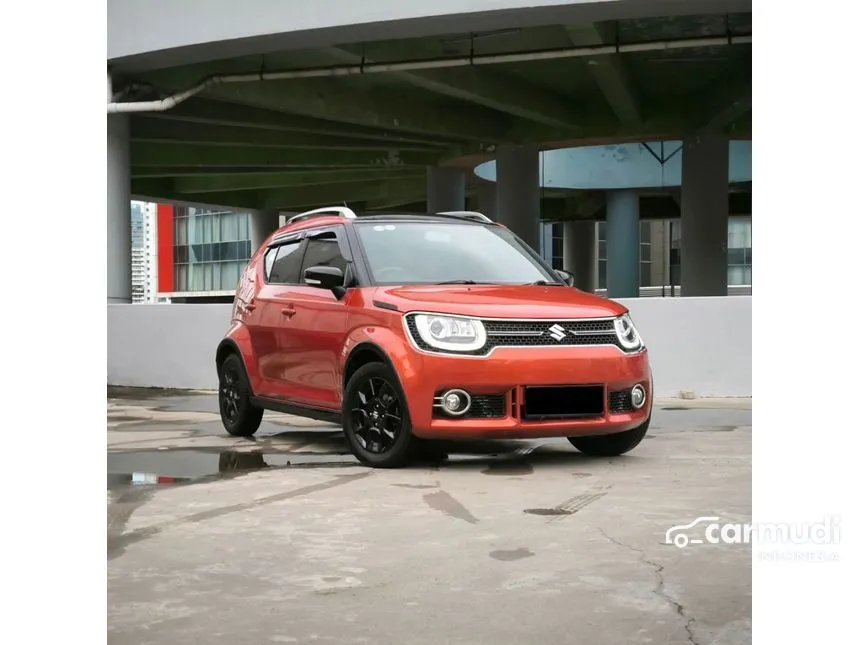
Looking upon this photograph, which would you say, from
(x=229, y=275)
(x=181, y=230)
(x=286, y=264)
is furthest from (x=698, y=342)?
(x=181, y=230)

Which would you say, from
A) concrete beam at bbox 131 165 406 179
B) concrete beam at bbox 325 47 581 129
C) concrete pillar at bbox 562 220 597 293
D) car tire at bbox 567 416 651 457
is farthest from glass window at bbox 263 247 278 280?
concrete pillar at bbox 562 220 597 293

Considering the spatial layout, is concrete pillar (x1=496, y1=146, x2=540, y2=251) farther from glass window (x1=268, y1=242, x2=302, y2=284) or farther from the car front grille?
the car front grille

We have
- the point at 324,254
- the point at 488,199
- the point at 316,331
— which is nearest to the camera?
the point at 316,331

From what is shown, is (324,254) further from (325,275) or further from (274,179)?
(274,179)

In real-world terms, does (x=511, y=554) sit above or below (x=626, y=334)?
below

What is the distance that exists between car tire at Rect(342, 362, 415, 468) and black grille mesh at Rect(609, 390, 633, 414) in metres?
1.31

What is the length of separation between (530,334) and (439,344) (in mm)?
566

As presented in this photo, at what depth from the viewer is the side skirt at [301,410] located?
28.3ft

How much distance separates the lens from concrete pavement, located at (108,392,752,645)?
13.0 ft

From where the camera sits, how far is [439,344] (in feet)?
25.3

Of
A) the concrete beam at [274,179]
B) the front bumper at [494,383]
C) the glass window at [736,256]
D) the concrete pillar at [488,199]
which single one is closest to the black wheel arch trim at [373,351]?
the front bumper at [494,383]
